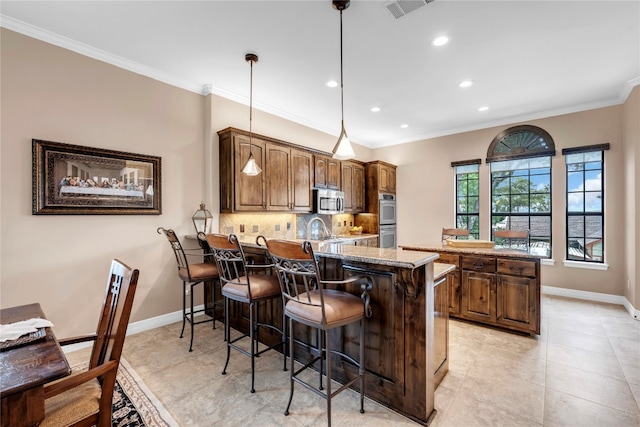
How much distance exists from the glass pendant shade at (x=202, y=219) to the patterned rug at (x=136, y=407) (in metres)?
1.80

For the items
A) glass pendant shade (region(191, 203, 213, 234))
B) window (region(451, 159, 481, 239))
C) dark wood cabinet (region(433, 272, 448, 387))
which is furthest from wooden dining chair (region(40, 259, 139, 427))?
window (region(451, 159, 481, 239))

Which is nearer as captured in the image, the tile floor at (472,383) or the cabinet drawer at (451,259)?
the tile floor at (472,383)

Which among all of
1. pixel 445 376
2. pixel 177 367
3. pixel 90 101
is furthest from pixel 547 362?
pixel 90 101

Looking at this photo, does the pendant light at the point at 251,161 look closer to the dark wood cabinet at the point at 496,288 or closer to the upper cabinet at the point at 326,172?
the upper cabinet at the point at 326,172

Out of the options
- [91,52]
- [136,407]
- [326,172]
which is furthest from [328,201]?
[136,407]

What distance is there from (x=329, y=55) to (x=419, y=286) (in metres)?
2.60

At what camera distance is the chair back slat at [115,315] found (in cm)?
126

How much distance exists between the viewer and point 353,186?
5.90 m

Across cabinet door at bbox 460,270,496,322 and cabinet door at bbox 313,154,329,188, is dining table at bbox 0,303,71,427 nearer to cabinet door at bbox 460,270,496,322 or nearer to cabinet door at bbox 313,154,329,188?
cabinet door at bbox 460,270,496,322

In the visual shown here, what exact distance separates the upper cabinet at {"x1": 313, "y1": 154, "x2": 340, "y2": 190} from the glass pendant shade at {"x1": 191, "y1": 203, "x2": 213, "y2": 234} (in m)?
1.96

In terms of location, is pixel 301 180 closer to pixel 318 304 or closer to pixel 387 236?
pixel 387 236

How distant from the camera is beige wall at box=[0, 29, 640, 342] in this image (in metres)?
2.56

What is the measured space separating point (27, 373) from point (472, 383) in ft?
8.97

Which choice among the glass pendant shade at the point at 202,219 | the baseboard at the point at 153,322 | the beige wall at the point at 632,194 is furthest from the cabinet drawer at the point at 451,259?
the baseboard at the point at 153,322
